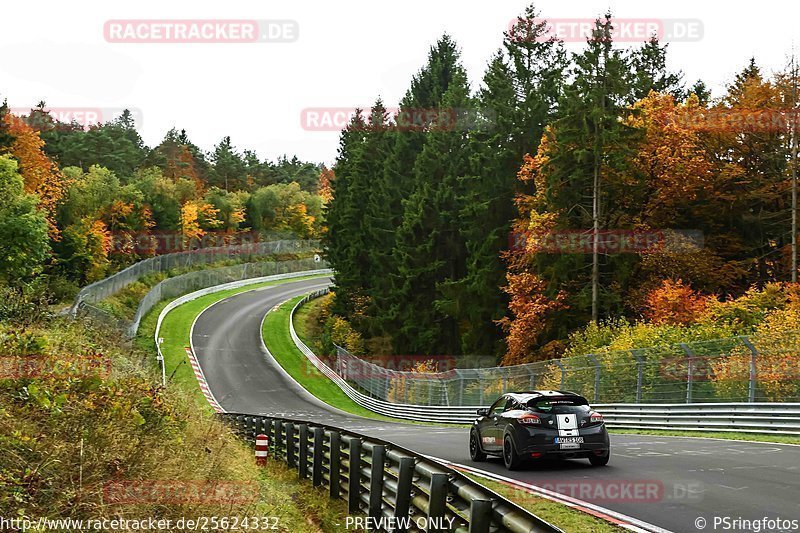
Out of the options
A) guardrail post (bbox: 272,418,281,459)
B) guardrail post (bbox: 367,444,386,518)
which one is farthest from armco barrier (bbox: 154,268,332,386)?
guardrail post (bbox: 367,444,386,518)

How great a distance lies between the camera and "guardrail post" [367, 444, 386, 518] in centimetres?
1073

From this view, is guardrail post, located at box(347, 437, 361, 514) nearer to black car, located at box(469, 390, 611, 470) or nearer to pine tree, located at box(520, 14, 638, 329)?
black car, located at box(469, 390, 611, 470)

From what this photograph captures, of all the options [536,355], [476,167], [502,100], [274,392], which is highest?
[502,100]

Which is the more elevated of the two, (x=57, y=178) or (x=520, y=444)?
(x=57, y=178)

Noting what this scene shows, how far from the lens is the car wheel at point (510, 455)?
14.6m

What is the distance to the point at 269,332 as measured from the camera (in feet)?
239

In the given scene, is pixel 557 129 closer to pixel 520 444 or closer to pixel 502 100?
pixel 502 100

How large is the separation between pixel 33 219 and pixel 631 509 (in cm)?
4666

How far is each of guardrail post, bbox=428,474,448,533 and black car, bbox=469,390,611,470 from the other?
6.44 metres

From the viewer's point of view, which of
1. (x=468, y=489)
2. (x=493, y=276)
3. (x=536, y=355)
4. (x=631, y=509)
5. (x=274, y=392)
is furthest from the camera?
(x=274, y=392)

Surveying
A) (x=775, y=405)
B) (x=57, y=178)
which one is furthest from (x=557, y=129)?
(x=57, y=178)

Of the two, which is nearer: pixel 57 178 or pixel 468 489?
pixel 468 489

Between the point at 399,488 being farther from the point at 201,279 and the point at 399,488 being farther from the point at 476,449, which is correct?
the point at 201,279

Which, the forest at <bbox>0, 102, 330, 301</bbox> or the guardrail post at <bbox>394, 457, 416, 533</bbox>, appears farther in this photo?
the forest at <bbox>0, 102, 330, 301</bbox>
